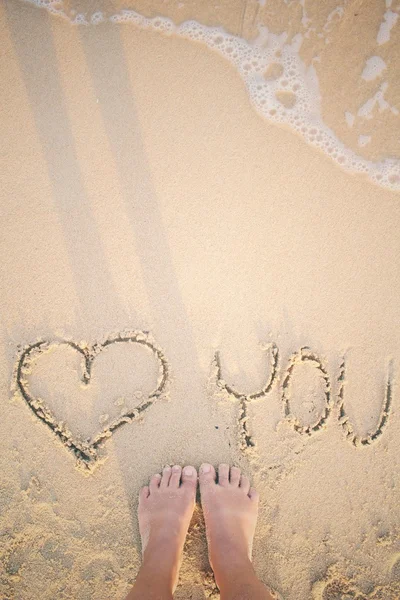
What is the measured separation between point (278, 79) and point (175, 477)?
8.26 ft

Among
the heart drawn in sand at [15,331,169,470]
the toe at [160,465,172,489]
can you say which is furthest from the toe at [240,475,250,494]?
the heart drawn in sand at [15,331,169,470]

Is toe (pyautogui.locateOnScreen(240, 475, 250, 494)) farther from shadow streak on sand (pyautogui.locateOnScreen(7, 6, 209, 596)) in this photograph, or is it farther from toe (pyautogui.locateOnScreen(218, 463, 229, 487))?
shadow streak on sand (pyautogui.locateOnScreen(7, 6, 209, 596))

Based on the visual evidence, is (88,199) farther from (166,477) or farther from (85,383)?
(166,477)

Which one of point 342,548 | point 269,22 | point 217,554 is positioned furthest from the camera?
point 269,22

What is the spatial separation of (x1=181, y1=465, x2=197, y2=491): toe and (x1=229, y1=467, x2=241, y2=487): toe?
8.4 inches

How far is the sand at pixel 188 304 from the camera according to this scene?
220 centimetres

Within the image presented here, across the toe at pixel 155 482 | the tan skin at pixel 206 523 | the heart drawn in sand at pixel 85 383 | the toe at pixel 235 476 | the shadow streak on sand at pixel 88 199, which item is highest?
the shadow streak on sand at pixel 88 199

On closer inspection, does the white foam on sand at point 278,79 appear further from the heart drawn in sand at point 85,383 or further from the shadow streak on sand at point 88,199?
the heart drawn in sand at point 85,383

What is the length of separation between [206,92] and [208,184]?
1.87ft

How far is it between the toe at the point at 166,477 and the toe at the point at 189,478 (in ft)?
0.28

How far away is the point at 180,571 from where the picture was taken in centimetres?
218

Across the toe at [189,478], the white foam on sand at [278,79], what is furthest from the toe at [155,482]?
the white foam on sand at [278,79]

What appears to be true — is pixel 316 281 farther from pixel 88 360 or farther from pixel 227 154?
pixel 88 360

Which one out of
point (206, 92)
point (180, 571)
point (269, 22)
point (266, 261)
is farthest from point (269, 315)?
point (269, 22)
